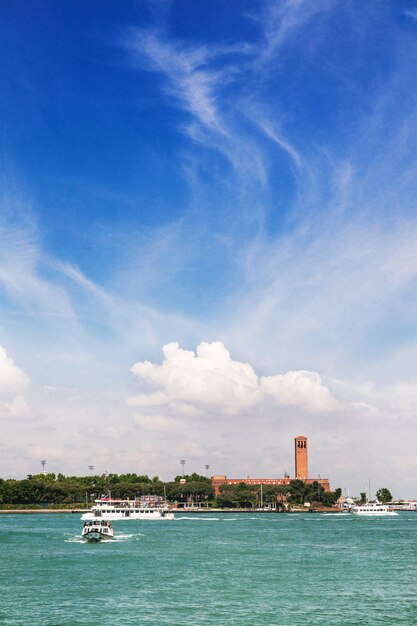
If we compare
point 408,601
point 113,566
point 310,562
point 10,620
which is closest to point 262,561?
point 310,562

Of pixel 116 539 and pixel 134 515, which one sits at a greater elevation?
pixel 134 515

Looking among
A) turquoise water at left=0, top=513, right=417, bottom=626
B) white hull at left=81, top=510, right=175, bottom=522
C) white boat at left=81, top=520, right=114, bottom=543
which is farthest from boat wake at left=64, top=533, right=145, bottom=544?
white hull at left=81, top=510, right=175, bottom=522

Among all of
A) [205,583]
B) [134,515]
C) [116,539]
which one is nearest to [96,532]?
[116,539]

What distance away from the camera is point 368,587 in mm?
55906

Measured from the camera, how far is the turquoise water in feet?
144

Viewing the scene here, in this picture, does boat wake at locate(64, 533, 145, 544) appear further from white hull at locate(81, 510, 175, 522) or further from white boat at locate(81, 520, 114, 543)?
white hull at locate(81, 510, 175, 522)

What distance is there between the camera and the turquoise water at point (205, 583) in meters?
43.8

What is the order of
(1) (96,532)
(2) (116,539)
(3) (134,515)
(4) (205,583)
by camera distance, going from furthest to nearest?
(3) (134,515), (2) (116,539), (1) (96,532), (4) (205,583)

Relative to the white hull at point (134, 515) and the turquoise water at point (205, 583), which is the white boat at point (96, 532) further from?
the white hull at point (134, 515)

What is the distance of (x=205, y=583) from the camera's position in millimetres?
57094

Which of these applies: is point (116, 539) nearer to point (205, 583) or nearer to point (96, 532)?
point (96, 532)

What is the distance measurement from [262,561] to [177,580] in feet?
54.9

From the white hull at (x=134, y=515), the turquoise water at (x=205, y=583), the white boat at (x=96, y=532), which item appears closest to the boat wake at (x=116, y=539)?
the white boat at (x=96, y=532)

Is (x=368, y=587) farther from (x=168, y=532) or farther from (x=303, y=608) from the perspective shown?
(x=168, y=532)
